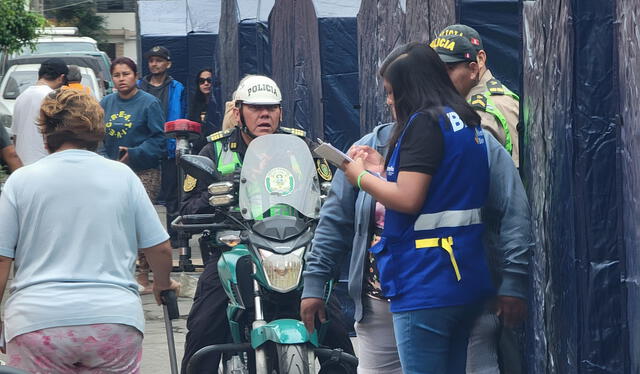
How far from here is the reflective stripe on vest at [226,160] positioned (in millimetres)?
6289

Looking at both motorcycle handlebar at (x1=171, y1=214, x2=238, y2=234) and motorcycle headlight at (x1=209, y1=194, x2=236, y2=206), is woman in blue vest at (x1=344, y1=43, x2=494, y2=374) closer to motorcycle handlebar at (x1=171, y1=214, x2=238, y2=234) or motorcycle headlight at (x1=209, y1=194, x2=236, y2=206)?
motorcycle headlight at (x1=209, y1=194, x2=236, y2=206)

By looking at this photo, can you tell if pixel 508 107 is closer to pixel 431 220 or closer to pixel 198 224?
pixel 198 224

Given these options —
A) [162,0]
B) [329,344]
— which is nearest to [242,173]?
[329,344]

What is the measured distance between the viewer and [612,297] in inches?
171

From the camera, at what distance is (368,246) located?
4.48 m

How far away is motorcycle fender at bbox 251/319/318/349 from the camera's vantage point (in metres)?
5.45

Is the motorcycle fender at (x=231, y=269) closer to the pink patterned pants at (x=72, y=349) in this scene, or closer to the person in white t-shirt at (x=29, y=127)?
the pink patterned pants at (x=72, y=349)

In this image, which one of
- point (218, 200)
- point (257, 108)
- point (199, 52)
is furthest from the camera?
point (199, 52)

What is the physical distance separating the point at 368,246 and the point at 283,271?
1206 millimetres

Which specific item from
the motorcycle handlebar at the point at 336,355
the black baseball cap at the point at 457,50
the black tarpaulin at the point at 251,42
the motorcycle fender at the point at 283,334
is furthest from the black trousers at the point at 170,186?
the black baseball cap at the point at 457,50

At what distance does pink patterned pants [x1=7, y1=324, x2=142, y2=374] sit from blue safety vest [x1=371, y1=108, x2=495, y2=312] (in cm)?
88

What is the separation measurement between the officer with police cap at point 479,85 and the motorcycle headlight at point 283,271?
1014 mm

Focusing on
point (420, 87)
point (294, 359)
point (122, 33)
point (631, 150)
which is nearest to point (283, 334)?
point (294, 359)

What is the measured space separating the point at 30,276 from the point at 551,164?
195 centimetres
